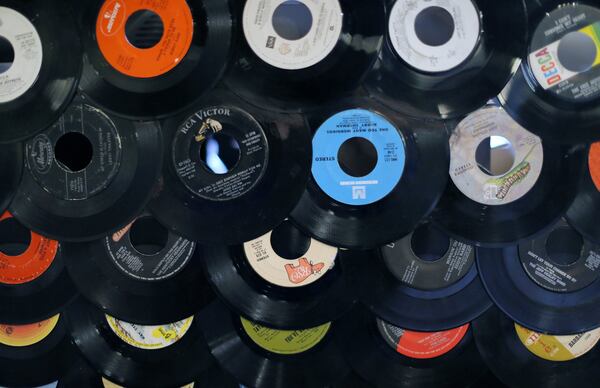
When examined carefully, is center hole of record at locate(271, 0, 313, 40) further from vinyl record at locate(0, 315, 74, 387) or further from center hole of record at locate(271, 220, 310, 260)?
vinyl record at locate(0, 315, 74, 387)

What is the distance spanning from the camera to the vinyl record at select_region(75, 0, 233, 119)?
133 centimetres

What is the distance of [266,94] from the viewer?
135cm

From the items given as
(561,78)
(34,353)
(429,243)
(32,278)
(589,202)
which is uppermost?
(561,78)

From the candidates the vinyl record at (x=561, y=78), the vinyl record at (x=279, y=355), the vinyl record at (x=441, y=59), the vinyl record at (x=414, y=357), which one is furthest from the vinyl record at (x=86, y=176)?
the vinyl record at (x=561, y=78)

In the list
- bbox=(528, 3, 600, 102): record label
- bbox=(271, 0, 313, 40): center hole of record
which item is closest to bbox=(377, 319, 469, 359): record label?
bbox=(528, 3, 600, 102): record label

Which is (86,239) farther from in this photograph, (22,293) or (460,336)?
(460,336)

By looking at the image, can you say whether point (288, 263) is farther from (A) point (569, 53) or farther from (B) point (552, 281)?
(A) point (569, 53)

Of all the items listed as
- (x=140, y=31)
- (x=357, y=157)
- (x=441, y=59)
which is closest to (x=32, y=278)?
(x=140, y=31)

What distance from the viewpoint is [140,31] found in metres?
1.35

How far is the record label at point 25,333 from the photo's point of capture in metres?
1.62

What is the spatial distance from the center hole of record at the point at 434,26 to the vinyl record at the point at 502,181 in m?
0.16

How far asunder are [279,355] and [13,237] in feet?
1.92

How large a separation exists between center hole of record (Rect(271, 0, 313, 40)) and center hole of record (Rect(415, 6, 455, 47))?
198mm

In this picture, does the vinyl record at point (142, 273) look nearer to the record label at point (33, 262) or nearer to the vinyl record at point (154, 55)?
the record label at point (33, 262)
